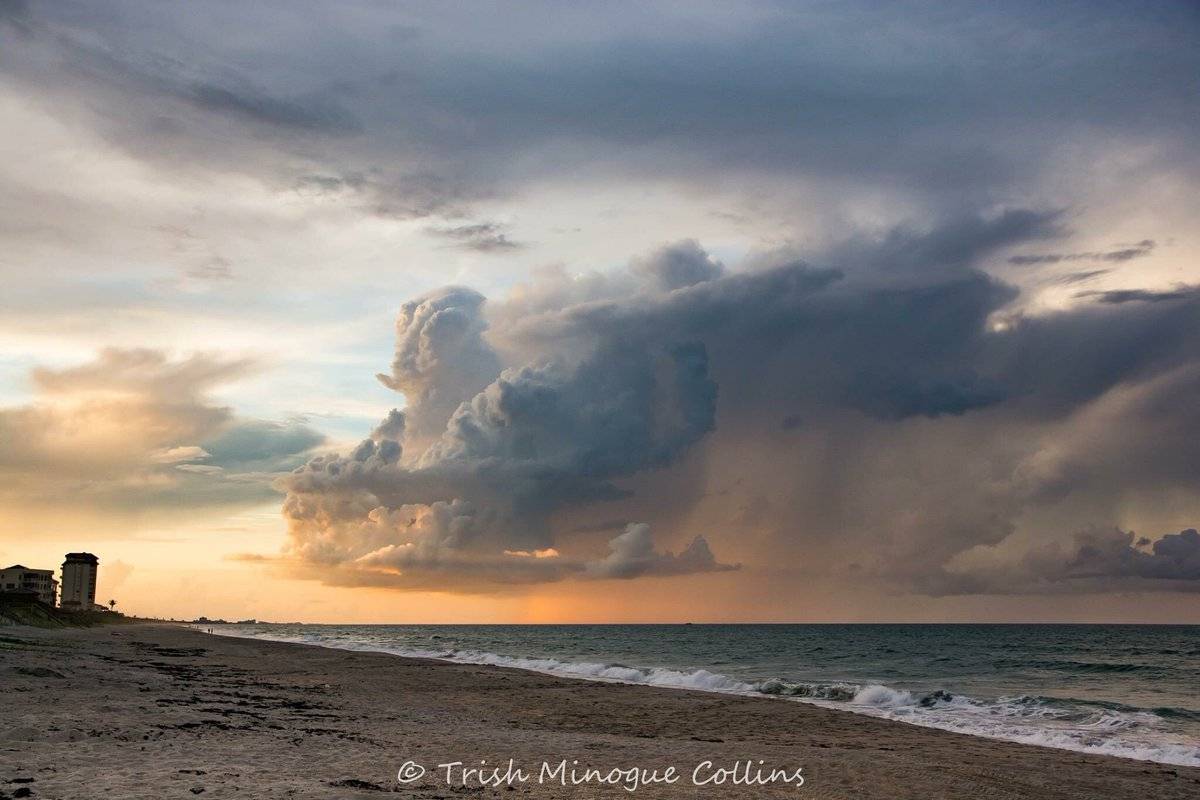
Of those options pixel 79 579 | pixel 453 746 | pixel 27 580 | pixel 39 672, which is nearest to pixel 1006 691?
pixel 453 746

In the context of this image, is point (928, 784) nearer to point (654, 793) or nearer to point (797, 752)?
point (797, 752)

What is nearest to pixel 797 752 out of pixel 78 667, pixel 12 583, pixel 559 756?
pixel 559 756

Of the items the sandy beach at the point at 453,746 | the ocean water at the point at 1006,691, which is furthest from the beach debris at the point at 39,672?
the ocean water at the point at 1006,691

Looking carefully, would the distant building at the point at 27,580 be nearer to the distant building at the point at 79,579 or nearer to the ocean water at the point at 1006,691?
the distant building at the point at 79,579

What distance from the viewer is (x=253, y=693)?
30.8 meters

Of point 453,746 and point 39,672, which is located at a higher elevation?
point 453,746

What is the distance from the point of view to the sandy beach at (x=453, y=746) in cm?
1497

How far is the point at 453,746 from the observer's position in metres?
19.7

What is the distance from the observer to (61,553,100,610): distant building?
192m

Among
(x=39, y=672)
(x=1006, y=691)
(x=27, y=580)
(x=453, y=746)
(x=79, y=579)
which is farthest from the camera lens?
(x=79, y=579)

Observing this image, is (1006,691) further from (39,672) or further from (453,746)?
(39,672)

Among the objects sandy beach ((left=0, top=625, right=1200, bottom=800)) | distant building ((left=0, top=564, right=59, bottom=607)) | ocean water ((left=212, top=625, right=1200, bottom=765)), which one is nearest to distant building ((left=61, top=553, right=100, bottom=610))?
distant building ((left=0, top=564, right=59, bottom=607))

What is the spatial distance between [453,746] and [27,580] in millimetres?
187362

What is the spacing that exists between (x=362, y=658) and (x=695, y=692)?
28723mm
